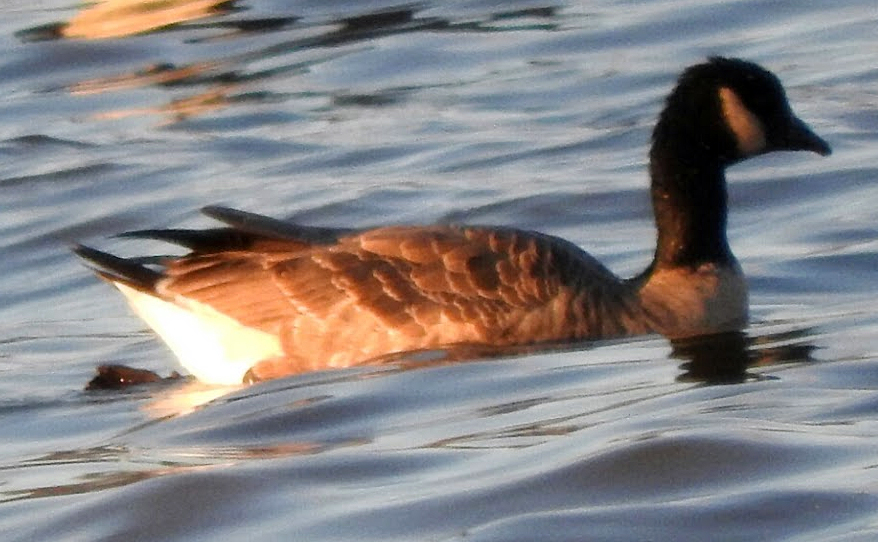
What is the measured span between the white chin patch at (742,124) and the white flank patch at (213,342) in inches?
101

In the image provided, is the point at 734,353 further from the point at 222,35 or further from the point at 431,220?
the point at 222,35

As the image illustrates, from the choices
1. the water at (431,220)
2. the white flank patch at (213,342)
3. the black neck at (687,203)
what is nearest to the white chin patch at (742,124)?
the black neck at (687,203)

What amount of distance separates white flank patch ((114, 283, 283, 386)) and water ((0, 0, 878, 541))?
24cm

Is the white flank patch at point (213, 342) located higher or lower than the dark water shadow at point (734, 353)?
higher

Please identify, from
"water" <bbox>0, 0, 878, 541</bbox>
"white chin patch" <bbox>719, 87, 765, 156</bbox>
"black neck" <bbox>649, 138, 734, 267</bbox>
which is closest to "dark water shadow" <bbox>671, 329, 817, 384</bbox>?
"water" <bbox>0, 0, 878, 541</bbox>

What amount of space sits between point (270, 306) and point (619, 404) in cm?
248

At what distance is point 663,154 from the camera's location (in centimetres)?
1162

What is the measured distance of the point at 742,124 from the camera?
11.6m

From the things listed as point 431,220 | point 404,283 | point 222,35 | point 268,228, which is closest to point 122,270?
point 268,228

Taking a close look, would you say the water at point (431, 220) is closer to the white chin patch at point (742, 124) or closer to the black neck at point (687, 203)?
the black neck at point (687, 203)

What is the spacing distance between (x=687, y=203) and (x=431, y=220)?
392cm

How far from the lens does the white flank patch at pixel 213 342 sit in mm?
10961

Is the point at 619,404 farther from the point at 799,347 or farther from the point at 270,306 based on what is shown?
the point at 270,306

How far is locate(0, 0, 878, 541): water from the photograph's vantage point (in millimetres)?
7531
